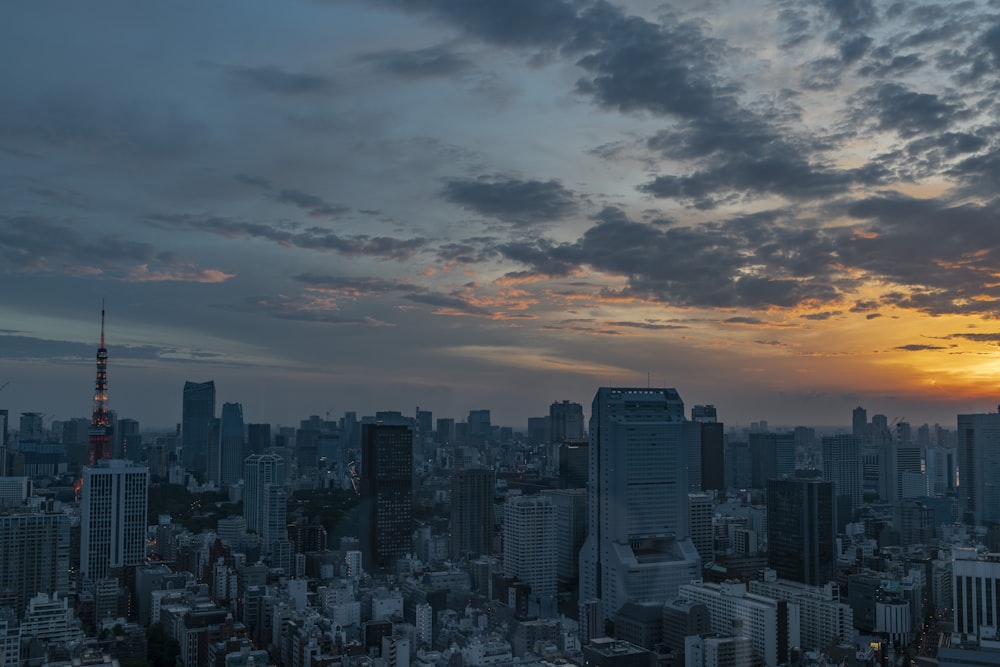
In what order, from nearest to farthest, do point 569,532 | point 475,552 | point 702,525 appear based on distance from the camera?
point 569,532
point 475,552
point 702,525

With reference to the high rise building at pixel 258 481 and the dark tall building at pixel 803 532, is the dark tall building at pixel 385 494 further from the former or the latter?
the dark tall building at pixel 803 532

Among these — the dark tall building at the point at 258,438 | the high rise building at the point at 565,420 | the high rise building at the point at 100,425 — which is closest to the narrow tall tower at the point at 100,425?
the high rise building at the point at 100,425

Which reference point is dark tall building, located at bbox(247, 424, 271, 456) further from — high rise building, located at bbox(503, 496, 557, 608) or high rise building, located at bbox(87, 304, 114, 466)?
A: high rise building, located at bbox(503, 496, 557, 608)

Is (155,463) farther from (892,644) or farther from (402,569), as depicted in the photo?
(892,644)

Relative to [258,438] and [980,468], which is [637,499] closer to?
[980,468]

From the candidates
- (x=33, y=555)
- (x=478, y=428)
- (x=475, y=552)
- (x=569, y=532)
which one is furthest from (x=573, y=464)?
(x=33, y=555)

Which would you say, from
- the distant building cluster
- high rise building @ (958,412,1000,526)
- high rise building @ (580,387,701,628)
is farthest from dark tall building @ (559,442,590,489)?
high rise building @ (958,412,1000,526)
